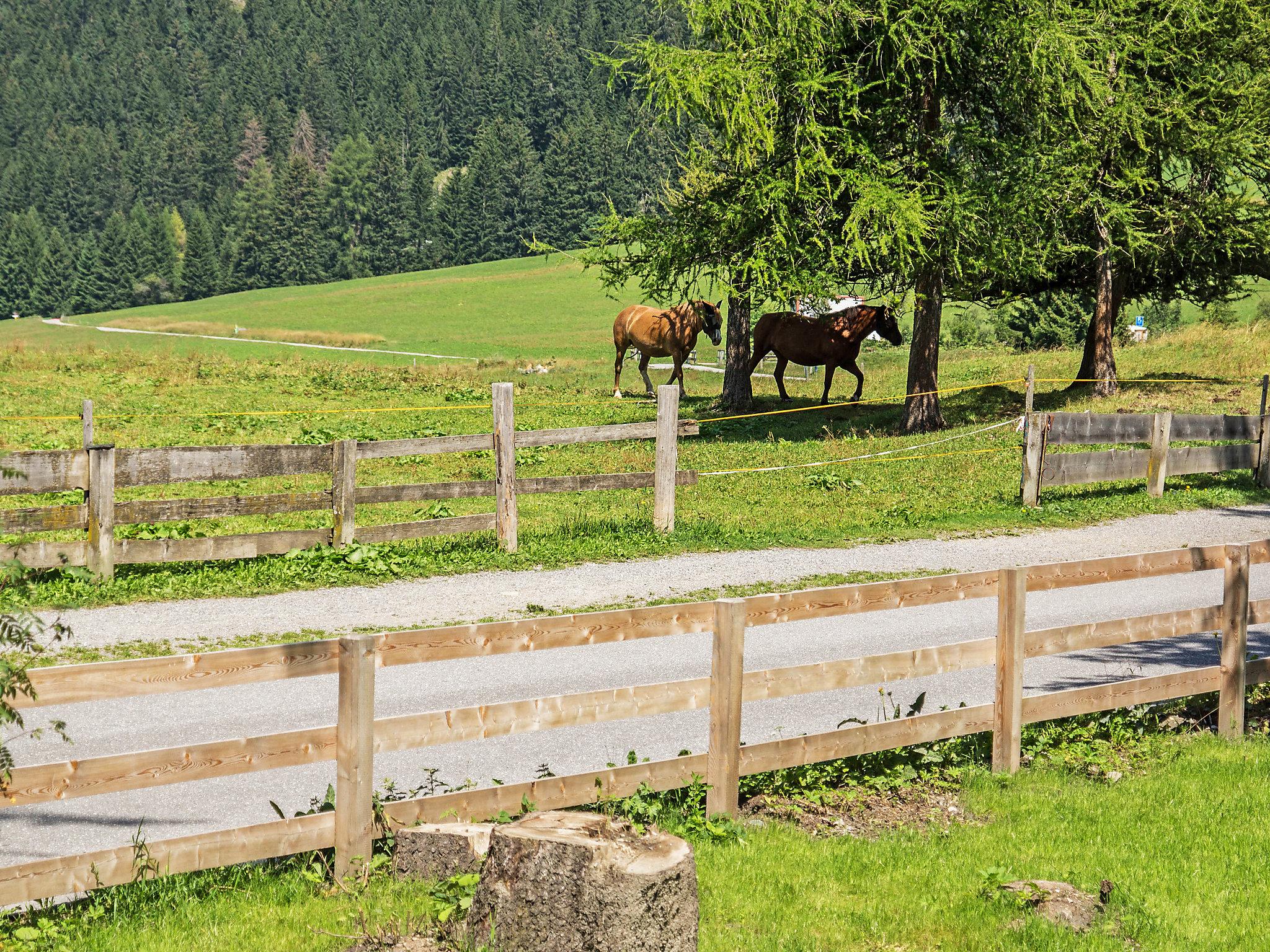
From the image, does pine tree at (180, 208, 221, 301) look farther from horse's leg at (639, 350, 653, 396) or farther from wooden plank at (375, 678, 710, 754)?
wooden plank at (375, 678, 710, 754)

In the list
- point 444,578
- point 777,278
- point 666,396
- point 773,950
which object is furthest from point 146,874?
point 777,278

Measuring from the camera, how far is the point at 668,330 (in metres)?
35.3

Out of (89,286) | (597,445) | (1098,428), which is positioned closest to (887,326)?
(597,445)

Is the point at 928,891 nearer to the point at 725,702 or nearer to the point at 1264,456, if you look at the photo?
the point at 725,702

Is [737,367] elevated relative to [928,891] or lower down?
elevated

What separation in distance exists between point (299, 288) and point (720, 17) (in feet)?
392

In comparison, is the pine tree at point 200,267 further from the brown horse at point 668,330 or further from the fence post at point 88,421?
Answer: the fence post at point 88,421

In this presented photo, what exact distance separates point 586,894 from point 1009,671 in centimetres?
386

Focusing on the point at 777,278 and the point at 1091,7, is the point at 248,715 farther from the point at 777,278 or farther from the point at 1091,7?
the point at 1091,7

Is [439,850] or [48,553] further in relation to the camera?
[48,553]

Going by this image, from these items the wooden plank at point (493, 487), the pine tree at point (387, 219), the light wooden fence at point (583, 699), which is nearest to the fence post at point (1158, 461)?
the wooden plank at point (493, 487)

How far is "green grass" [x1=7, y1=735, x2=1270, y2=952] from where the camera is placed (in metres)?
5.32

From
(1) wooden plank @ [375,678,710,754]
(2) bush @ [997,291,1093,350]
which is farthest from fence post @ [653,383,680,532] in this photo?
(2) bush @ [997,291,1093,350]

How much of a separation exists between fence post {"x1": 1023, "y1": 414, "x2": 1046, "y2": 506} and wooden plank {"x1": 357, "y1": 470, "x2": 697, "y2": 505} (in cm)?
536
